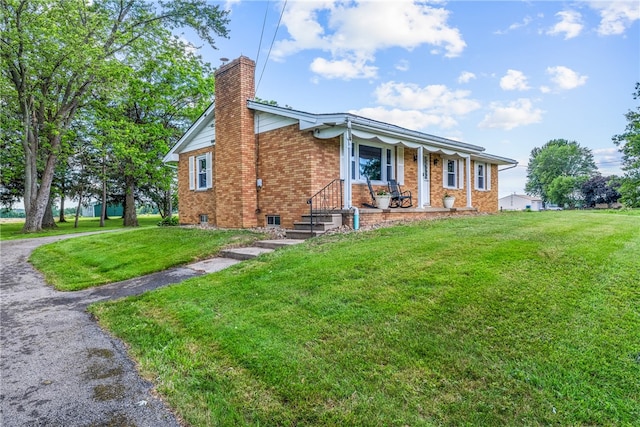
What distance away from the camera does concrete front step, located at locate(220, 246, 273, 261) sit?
7320mm

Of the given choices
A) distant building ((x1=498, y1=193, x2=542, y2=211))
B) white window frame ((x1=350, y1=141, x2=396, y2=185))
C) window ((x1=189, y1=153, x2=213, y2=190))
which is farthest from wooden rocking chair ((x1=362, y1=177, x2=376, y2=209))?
distant building ((x1=498, y1=193, x2=542, y2=211))

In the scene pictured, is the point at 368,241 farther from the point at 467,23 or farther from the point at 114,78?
the point at 114,78

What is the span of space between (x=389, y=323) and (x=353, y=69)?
44.5 ft

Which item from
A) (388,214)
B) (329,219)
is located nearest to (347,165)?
(329,219)

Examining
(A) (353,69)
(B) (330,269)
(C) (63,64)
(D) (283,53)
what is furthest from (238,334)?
(C) (63,64)

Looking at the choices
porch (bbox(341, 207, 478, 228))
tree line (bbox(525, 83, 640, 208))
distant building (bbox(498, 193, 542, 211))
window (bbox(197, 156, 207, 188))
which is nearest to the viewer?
porch (bbox(341, 207, 478, 228))

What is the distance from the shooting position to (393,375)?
8.89 ft

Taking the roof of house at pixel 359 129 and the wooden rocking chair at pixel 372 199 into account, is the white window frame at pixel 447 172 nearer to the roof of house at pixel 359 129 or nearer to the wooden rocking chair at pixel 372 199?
the roof of house at pixel 359 129

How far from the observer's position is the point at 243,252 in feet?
25.1

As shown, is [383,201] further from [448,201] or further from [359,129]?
[448,201]

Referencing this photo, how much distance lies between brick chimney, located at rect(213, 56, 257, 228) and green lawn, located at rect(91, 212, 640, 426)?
6073 mm

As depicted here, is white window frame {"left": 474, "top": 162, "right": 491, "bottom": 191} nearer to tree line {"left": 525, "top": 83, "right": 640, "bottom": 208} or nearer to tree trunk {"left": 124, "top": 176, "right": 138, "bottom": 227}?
tree line {"left": 525, "top": 83, "right": 640, "bottom": 208}

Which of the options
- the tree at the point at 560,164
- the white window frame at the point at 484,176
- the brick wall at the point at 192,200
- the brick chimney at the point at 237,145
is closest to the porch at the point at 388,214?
the brick chimney at the point at 237,145

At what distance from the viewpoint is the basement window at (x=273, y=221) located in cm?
1095
